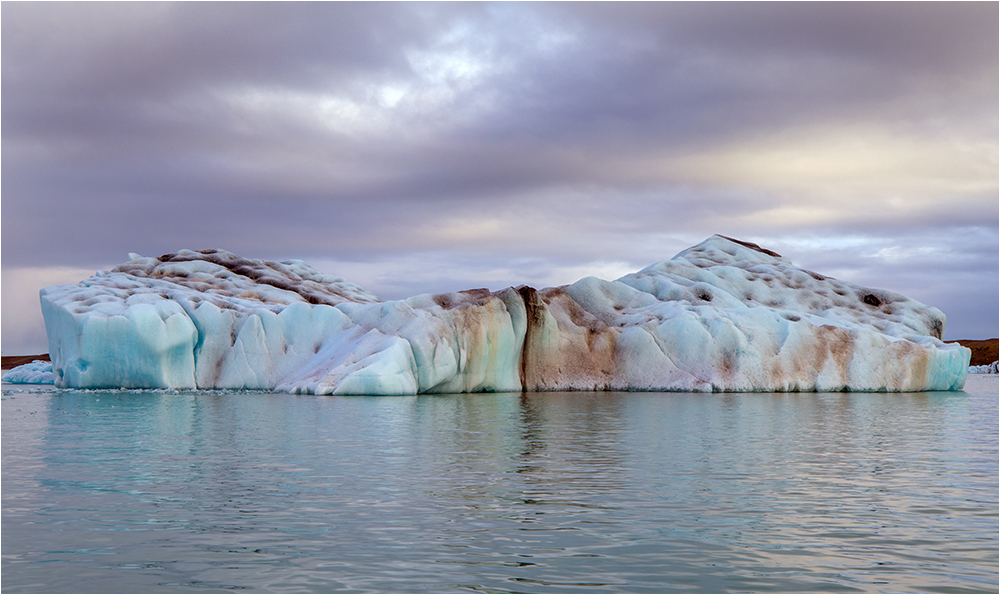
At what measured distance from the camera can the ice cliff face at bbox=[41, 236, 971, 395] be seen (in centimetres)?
3528

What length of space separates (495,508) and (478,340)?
27.4m

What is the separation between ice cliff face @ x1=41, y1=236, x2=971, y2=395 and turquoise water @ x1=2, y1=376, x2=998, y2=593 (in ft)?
50.1

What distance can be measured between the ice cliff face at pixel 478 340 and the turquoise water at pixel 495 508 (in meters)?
15.3

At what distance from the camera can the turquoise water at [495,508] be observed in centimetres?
713

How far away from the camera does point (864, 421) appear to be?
2261cm

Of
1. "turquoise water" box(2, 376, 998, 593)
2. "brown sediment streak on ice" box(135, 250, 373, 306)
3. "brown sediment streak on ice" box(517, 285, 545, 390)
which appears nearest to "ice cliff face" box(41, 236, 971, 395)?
"brown sediment streak on ice" box(517, 285, 545, 390)

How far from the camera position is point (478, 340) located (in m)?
37.4

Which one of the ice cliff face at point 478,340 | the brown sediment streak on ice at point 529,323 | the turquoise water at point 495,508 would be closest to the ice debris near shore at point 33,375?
the ice cliff face at point 478,340

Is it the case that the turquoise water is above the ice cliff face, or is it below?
below

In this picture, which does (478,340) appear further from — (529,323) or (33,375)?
(33,375)

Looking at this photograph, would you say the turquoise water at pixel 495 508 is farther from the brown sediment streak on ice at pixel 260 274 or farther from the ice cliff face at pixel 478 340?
the brown sediment streak on ice at pixel 260 274

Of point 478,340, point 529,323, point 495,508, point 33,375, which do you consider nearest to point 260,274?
point 33,375

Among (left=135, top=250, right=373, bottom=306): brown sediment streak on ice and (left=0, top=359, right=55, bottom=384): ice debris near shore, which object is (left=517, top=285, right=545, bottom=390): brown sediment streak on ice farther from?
(left=0, top=359, right=55, bottom=384): ice debris near shore

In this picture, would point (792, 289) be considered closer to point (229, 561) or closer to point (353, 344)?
point (353, 344)
